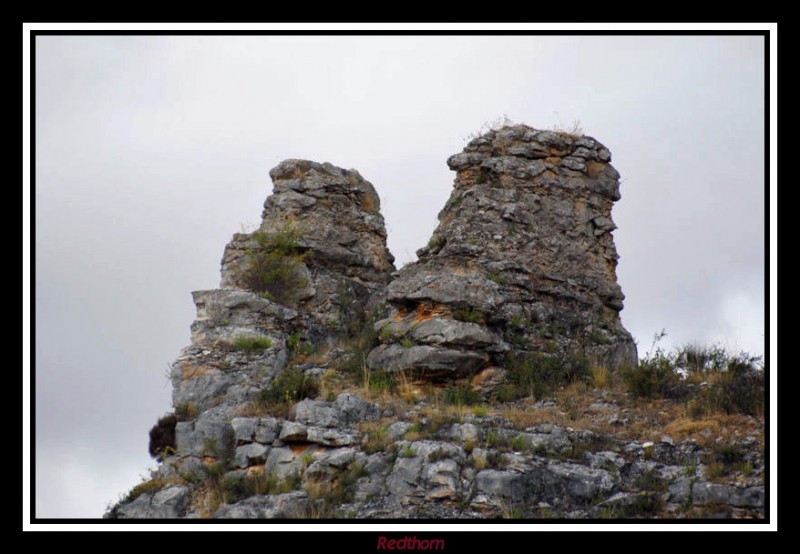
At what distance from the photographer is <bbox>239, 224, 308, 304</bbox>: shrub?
58.9ft

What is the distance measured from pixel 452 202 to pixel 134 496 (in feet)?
32.5

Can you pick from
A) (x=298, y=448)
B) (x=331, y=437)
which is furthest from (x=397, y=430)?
(x=298, y=448)

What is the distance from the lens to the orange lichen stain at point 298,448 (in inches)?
490

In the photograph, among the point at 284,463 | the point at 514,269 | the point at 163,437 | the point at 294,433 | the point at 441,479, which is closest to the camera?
the point at 441,479

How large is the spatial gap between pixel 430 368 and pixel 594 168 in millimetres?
7727

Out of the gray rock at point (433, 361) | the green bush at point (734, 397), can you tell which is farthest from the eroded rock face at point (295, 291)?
the green bush at point (734, 397)

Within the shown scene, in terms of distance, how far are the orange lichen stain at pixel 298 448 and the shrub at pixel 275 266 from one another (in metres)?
5.44

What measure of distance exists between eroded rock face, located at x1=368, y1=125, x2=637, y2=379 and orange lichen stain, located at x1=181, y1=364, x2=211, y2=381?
3154 millimetres

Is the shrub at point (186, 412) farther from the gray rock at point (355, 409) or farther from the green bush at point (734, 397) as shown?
the green bush at point (734, 397)

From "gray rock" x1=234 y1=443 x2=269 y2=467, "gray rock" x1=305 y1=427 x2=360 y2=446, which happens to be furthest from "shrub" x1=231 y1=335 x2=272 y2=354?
"gray rock" x1=305 y1=427 x2=360 y2=446

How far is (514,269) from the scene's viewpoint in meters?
17.5

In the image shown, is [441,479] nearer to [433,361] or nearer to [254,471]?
[254,471]

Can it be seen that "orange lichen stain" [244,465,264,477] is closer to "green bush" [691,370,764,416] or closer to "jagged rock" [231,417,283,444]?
"jagged rock" [231,417,283,444]

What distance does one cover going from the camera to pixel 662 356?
14703 mm
